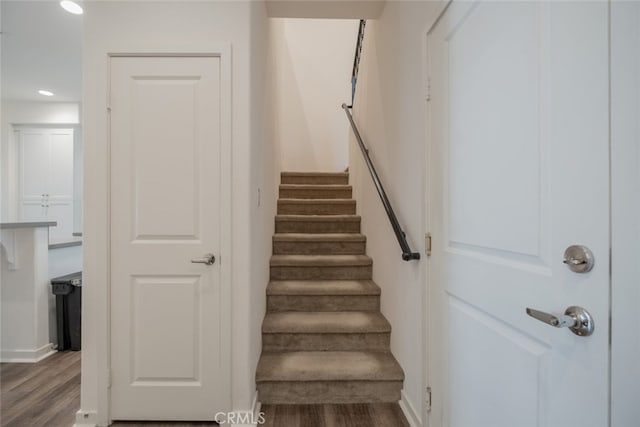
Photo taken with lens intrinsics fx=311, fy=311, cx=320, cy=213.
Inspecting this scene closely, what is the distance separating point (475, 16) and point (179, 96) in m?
1.46

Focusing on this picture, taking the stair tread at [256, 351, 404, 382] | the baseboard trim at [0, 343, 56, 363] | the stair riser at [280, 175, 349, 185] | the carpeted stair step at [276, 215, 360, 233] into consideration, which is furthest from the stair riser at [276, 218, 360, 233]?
the baseboard trim at [0, 343, 56, 363]

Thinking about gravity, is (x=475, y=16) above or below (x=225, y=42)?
below

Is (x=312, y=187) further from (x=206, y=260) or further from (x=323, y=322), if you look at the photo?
(x=206, y=260)

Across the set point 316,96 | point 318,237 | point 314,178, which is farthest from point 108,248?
point 316,96

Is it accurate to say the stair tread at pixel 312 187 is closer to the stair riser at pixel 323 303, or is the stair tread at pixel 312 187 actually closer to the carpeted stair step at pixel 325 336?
the stair riser at pixel 323 303

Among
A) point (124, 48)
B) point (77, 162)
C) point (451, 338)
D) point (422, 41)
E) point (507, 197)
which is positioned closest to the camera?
point (507, 197)

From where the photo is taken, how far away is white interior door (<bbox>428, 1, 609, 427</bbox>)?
708 millimetres

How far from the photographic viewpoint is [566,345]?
0.77m

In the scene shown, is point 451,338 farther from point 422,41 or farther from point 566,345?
point 422,41

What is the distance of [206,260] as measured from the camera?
1693 mm

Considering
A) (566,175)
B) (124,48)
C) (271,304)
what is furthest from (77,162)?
(566,175)

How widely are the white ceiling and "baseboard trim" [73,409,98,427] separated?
2.90 m

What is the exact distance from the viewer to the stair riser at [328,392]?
6.09ft

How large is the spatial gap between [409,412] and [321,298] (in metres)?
0.93
